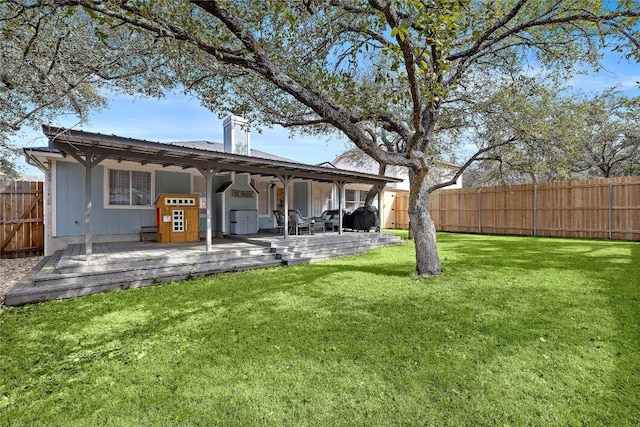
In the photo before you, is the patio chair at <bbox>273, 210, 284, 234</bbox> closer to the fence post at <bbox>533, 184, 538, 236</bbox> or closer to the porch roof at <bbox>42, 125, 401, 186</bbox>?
the porch roof at <bbox>42, 125, 401, 186</bbox>

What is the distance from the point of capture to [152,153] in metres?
6.39

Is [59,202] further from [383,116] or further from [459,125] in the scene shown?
[459,125]

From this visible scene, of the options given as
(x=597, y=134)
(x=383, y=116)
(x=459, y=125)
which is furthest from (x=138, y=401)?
(x=597, y=134)

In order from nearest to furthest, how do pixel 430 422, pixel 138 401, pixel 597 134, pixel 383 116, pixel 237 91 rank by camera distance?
A: pixel 430 422 < pixel 138 401 < pixel 383 116 < pixel 237 91 < pixel 597 134

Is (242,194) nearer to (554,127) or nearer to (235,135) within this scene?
(235,135)

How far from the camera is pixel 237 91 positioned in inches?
301

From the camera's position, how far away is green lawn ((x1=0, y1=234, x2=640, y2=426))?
220cm

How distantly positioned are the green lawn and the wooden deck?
0.39 meters

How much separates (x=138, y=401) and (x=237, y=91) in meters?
6.88

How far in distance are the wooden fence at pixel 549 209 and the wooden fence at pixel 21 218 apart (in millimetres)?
16469

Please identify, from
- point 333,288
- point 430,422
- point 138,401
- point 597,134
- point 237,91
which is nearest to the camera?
point 430,422

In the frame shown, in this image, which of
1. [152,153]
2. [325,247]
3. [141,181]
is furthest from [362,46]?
[141,181]

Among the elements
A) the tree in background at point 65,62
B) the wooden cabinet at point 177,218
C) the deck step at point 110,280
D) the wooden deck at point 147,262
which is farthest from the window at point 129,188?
the deck step at point 110,280

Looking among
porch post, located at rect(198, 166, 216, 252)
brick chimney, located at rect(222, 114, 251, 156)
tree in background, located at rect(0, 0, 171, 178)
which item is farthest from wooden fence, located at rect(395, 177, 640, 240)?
tree in background, located at rect(0, 0, 171, 178)
